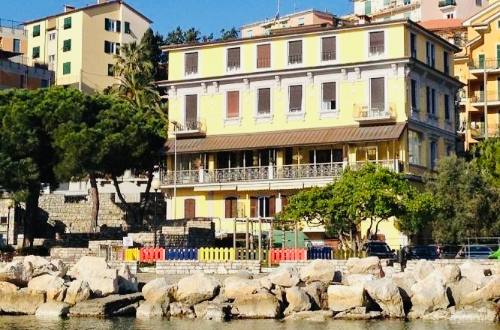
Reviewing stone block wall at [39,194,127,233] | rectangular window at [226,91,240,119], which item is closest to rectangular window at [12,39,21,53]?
stone block wall at [39,194,127,233]

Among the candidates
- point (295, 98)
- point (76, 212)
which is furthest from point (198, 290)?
point (76, 212)

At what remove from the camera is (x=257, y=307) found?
3691cm

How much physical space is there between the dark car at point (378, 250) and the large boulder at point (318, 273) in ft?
29.3

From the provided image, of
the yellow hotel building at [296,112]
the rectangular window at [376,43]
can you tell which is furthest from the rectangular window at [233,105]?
the rectangular window at [376,43]

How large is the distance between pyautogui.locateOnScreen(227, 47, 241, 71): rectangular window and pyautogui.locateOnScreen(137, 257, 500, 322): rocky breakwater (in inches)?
1059

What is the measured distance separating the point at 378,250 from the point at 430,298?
40.5ft

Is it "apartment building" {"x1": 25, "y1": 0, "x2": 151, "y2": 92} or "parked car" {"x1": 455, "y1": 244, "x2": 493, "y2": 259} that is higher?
"apartment building" {"x1": 25, "y1": 0, "x2": 151, "y2": 92}

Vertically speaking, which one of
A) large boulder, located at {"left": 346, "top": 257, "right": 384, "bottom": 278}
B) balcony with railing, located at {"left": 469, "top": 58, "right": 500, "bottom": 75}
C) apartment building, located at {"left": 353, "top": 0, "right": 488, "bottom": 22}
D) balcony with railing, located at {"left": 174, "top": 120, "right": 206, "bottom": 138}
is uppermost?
apartment building, located at {"left": 353, "top": 0, "right": 488, "bottom": 22}

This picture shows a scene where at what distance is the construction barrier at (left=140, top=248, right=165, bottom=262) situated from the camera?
4712 centimetres

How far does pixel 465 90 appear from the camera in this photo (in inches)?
3164

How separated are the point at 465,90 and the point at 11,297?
169ft

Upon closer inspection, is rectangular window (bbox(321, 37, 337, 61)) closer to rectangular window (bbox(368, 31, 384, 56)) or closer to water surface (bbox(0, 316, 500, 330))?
rectangular window (bbox(368, 31, 384, 56))

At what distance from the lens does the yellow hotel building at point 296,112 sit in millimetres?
58875

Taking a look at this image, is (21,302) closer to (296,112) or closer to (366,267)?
(366,267)
